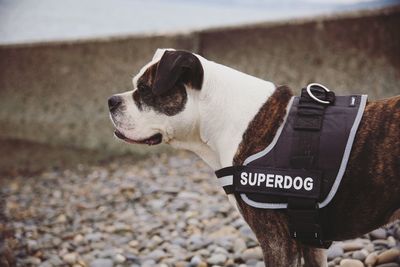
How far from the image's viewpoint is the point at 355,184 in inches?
88.8

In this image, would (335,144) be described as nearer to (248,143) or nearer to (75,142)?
(248,143)

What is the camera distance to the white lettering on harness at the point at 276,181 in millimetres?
2287

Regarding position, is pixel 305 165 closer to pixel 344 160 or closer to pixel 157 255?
pixel 344 160

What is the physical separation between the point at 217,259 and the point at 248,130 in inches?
51.9

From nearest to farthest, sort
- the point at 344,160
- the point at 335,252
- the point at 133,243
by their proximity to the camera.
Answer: the point at 344,160, the point at 335,252, the point at 133,243

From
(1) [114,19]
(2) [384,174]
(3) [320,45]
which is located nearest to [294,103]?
(2) [384,174]

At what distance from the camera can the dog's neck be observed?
2531 mm

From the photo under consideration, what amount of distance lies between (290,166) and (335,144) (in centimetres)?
23

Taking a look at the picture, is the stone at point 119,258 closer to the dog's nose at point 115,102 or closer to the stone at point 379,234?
the dog's nose at point 115,102

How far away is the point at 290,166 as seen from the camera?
2332 mm

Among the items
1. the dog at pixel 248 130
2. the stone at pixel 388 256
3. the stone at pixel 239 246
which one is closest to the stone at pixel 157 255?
the stone at pixel 239 246

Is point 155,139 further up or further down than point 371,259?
further up

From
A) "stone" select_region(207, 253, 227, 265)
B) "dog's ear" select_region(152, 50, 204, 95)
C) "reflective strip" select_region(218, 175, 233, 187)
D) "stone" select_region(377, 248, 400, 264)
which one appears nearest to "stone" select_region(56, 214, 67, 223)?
"stone" select_region(207, 253, 227, 265)

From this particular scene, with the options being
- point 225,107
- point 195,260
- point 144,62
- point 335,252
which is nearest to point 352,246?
point 335,252
